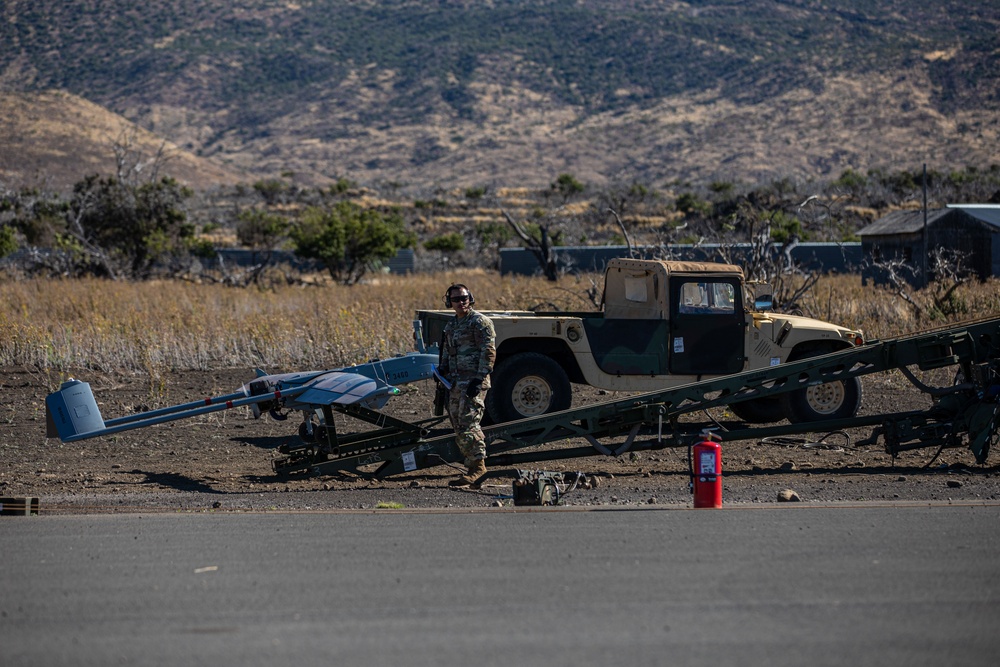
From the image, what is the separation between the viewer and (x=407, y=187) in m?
88.6

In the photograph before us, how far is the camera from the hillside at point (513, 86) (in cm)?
9012

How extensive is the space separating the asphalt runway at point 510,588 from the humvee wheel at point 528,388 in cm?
428

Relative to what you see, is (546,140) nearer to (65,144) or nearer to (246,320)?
(65,144)

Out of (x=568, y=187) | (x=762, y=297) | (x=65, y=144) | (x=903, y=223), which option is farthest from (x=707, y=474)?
(x=65, y=144)

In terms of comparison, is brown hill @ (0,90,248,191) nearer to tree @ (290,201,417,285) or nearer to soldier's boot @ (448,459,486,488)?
tree @ (290,201,417,285)

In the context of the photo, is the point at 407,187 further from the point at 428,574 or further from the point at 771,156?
the point at 428,574

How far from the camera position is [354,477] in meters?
11.0

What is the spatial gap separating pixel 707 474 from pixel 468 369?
8.91 feet

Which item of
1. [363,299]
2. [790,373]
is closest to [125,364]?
[363,299]

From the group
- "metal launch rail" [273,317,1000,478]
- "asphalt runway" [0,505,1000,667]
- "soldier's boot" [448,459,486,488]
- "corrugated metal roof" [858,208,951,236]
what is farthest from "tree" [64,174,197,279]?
"asphalt runway" [0,505,1000,667]

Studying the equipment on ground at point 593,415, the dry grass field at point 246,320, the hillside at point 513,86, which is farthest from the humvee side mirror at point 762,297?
the hillside at point 513,86

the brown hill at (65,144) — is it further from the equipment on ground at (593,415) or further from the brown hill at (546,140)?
the equipment on ground at (593,415)

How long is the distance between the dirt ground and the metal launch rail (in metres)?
0.26

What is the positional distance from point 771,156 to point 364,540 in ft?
276
